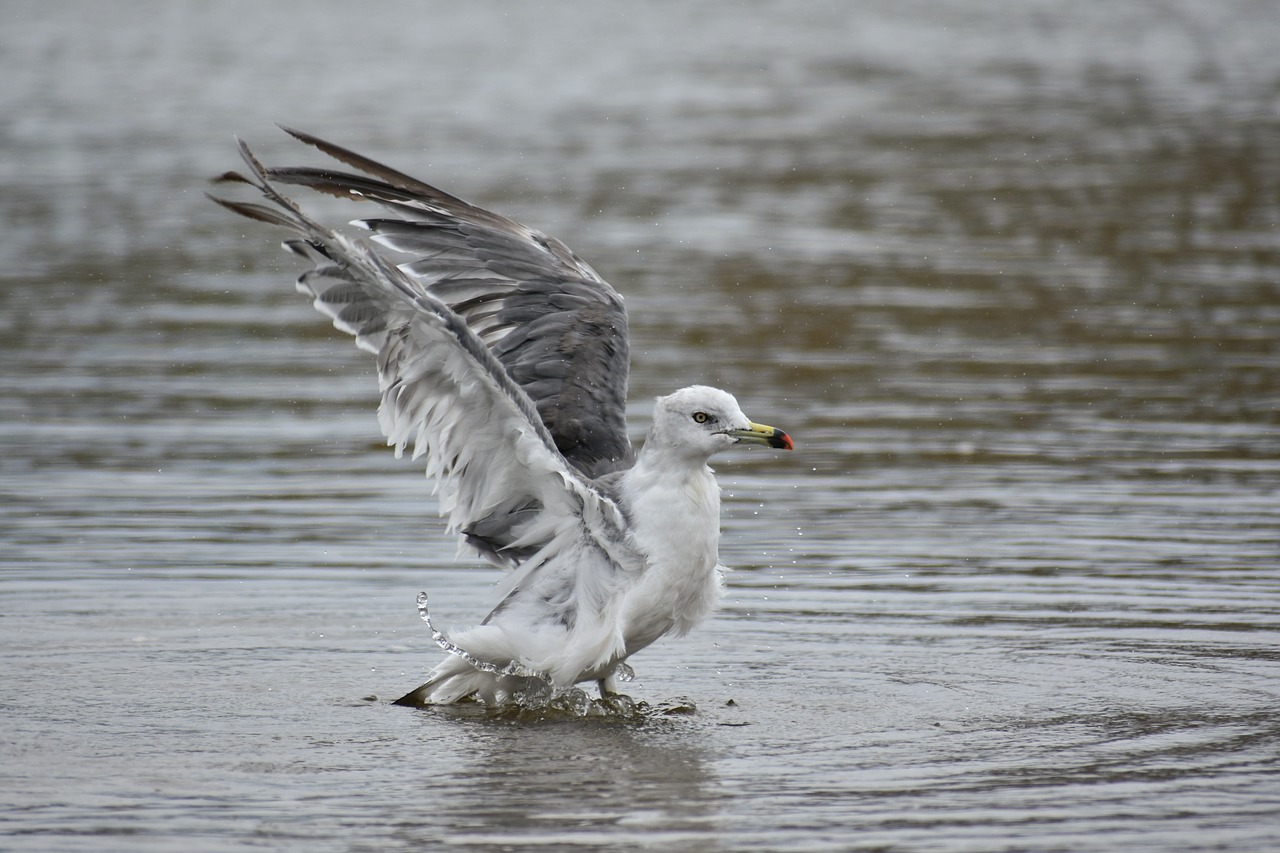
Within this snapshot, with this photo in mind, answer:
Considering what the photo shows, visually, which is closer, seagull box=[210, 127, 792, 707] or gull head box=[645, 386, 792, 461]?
seagull box=[210, 127, 792, 707]

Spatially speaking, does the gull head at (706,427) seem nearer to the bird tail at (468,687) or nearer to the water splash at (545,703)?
the water splash at (545,703)

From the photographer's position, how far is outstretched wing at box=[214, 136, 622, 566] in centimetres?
715

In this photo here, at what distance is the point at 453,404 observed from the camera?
7602mm

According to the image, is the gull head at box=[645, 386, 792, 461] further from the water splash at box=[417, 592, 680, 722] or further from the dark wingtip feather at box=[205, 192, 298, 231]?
the dark wingtip feather at box=[205, 192, 298, 231]

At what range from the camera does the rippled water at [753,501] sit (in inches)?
254

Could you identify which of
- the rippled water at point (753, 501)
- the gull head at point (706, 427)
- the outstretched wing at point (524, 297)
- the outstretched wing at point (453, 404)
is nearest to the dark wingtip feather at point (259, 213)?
the outstretched wing at point (453, 404)

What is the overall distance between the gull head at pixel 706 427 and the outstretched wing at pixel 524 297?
0.79 metres

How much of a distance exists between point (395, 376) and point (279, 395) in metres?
6.09

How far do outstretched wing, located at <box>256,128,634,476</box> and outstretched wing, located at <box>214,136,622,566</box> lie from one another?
51 cm

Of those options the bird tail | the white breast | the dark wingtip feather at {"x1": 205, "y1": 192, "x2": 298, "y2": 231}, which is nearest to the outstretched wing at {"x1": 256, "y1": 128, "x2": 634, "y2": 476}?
the white breast

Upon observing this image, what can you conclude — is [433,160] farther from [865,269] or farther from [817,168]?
[865,269]

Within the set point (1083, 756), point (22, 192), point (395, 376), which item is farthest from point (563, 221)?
point (1083, 756)

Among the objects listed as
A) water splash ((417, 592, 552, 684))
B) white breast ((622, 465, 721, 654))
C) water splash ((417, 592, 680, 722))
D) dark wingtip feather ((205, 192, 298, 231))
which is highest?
dark wingtip feather ((205, 192, 298, 231))

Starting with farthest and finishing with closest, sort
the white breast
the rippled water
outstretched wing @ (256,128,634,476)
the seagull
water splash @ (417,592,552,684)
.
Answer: outstretched wing @ (256,128,634,476) → water splash @ (417,592,552,684) → the white breast → the seagull → the rippled water
